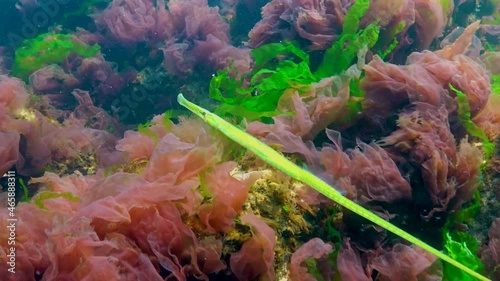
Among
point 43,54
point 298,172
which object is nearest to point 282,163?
point 298,172

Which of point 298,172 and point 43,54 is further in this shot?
point 43,54

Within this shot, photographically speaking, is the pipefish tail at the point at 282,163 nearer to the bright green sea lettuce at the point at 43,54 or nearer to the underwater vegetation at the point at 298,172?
the underwater vegetation at the point at 298,172

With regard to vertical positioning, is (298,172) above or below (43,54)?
above

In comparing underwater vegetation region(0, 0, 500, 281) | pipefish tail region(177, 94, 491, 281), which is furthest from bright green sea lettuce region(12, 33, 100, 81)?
pipefish tail region(177, 94, 491, 281)

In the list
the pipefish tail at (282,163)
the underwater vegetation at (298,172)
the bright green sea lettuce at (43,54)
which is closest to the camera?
the pipefish tail at (282,163)

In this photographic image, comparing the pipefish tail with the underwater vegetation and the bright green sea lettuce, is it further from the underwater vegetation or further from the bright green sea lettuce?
the bright green sea lettuce

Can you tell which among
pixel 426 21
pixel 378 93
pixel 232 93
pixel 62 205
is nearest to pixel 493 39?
pixel 426 21

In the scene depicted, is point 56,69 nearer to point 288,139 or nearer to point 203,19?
point 203,19

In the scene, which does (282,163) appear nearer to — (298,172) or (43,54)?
(298,172)

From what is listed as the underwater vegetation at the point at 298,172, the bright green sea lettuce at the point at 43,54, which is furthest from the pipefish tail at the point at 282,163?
the bright green sea lettuce at the point at 43,54
